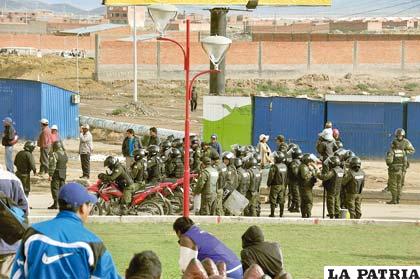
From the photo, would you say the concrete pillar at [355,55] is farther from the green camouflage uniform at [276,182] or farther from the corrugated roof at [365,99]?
the green camouflage uniform at [276,182]

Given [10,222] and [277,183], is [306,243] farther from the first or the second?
[10,222]

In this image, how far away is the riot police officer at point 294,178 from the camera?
81.9ft

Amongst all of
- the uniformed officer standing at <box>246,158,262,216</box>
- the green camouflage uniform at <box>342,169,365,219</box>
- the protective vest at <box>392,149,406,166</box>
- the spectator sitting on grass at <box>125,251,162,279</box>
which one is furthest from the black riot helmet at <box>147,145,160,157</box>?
the spectator sitting on grass at <box>125,251,162,279</box>

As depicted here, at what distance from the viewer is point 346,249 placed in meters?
19.9

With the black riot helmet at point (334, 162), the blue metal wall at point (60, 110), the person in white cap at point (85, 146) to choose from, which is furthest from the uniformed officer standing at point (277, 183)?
the blue metal wall at point (60, 110)

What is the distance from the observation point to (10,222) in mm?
11125

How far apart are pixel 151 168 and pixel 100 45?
184 feet

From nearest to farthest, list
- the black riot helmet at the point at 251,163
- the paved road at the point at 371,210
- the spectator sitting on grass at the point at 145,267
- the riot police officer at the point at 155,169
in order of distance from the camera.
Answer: the spectator sitting on grass at the point at 145,267
the black riot helmet at the point at 251,163
the riot police officer at the point at 155,169
the paved road at the point at 371,210

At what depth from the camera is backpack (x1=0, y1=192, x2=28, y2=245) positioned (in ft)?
36.3

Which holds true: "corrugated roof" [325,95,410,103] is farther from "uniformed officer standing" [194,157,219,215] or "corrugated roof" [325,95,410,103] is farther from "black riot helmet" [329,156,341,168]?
"uniformed officer standing" [194,157,219,215]

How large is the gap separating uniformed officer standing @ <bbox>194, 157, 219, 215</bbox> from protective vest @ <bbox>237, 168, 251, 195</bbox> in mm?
741

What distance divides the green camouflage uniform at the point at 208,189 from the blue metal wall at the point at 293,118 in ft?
43.4

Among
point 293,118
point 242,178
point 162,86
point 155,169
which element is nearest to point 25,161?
point 155,169

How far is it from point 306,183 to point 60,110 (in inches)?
746
